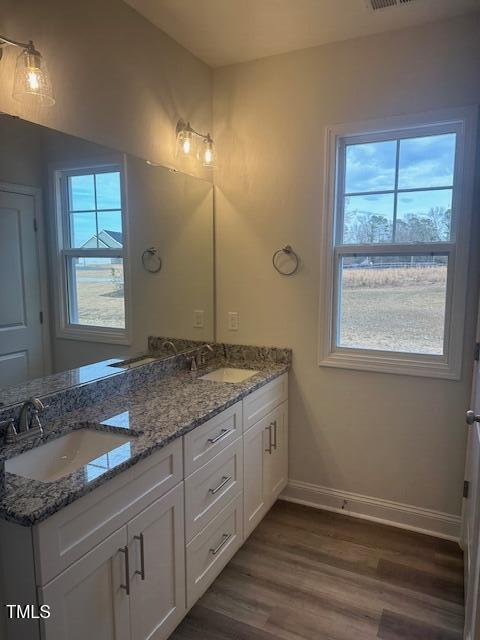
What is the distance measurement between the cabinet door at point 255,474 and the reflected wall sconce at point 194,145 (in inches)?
65.2

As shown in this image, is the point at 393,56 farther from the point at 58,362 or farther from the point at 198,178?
the point at 58,362

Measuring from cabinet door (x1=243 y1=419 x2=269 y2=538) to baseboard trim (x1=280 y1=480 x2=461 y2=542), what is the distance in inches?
15.4

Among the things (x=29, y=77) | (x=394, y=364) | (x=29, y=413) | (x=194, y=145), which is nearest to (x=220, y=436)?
(x=29, y=413)

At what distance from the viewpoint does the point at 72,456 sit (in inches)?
63.9

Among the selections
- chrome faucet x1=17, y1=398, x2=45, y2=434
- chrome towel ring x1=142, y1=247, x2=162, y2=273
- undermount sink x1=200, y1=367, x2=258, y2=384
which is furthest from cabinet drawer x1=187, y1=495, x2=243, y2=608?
chrome towel ring x1=142, y1=247, x2=162, y2=273

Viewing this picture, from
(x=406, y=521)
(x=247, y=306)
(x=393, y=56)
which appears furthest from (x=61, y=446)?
(x=393, y=56)

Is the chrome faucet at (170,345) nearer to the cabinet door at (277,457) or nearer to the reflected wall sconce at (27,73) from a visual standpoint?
the cabinet door at (277,457)

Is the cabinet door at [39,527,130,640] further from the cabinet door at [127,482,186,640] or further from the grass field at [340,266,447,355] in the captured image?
the grass field at [340,266,447,355]

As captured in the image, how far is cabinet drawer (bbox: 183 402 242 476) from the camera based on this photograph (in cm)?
175

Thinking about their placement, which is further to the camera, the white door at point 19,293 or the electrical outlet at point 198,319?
the electrical outlet at point 198,319

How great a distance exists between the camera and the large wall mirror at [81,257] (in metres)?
1.66

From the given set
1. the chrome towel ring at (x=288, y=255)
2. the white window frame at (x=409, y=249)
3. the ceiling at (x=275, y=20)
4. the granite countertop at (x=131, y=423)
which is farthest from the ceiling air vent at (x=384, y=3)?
the granite countertop at (x=131, y=423)

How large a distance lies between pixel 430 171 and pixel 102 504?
229 cm

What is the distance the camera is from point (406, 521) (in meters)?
2.56
